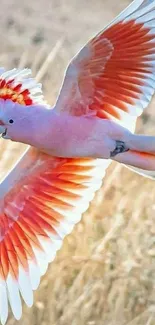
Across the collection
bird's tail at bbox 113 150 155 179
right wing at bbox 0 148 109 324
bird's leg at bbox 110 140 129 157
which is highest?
bird's leg at bbox 110 140 129 157

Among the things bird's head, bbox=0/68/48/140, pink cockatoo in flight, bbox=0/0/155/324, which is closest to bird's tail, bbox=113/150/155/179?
pink cockatoo in flight, bbox=0/0/155/324

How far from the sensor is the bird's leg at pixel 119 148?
127cm

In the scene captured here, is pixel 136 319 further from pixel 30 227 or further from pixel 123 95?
pixel 123 95

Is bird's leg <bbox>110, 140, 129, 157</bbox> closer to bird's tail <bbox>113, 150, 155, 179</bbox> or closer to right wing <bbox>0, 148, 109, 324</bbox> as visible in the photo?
bird's tail <bbox>113, 150, 155, 179</bbox>

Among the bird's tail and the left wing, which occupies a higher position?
the left wing

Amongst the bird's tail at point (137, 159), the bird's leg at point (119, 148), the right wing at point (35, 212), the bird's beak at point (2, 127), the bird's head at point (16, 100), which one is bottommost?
Answer: the right wing at point (35, 212)

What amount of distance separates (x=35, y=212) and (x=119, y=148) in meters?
0.29

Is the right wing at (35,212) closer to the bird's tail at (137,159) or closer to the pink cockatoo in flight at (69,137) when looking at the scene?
the pink cockatoo in flight at (69,137)

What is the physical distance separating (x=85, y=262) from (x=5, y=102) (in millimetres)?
764

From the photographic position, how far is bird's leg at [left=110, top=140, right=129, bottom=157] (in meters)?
1.27

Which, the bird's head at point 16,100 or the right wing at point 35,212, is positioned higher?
the bird's head at point 16,100

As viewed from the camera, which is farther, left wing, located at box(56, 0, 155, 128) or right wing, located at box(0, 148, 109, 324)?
right wing, located at box(0, 148, 109, 324)

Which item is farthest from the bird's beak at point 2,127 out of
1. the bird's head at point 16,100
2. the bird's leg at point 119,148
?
the bird's leg at point 119,148

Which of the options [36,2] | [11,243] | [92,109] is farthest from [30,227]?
[36,2]
